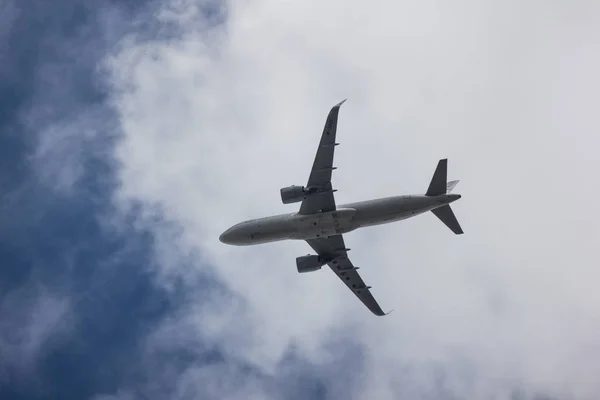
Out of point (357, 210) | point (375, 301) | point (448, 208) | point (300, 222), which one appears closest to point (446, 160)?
point (448, 208)

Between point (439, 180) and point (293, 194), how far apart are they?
12052 millimetres

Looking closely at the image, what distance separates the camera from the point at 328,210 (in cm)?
5488

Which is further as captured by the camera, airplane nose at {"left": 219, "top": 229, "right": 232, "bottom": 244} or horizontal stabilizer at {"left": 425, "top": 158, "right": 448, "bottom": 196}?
airplane nose at {"left": 219, "top": 229, "right": 232, "bottom": 244}

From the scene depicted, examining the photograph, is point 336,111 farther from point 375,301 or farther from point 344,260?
point 375,301

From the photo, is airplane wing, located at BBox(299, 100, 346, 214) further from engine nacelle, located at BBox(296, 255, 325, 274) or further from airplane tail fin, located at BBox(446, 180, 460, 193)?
airplane tail fin, located at BBox(446, 180, 460, 193)

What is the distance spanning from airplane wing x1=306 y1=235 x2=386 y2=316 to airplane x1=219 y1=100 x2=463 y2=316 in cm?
230

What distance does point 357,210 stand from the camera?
5388 centimetres

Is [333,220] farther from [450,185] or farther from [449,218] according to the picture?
[450,185]

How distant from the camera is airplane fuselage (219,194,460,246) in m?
52.4

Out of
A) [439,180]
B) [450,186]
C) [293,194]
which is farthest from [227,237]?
[450,186]

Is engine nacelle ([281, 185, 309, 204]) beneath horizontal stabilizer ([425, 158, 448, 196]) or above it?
above

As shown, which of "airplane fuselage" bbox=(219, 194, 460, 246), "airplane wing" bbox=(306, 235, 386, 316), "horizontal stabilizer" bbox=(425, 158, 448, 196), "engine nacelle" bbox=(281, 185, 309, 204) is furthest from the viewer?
"airplane wing" bbox=(306, 235, 386, 316)

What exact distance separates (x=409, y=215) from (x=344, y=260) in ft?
33.4

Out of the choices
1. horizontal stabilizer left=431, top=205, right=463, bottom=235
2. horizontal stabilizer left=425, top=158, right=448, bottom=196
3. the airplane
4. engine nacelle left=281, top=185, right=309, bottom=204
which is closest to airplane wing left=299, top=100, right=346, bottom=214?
the airplane
